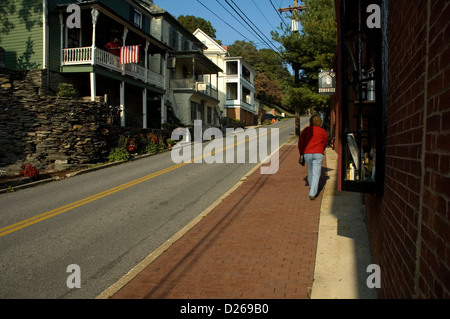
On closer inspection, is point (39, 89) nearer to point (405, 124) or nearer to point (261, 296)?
point (261, 296)

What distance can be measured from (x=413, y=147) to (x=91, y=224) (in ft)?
21.5

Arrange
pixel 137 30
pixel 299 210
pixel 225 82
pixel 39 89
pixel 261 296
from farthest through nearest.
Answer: pixel 225 82
pixel 137 30
pixel 39 89
pixel 299 210
pixel 261 296

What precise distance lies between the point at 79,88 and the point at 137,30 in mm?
5105

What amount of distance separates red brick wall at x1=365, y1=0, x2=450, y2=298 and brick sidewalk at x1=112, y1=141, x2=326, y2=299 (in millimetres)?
1584

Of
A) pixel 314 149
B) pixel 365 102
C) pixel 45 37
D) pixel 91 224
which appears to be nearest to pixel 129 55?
pixel 45 37

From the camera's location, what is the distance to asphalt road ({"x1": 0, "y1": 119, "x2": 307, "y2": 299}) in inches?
197

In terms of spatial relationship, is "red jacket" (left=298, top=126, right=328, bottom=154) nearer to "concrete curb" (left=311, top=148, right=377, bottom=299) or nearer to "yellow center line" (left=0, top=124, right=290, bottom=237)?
"concrete curb" (left=311, top=148, right=377, bottom=299)

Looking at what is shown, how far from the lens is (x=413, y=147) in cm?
226

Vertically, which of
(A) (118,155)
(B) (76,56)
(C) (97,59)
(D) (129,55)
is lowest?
(A) (118,155)

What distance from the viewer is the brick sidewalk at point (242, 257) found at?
429cm

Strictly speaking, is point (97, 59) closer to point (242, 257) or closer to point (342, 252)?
point (242, 257)

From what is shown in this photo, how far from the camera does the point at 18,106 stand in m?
15.6

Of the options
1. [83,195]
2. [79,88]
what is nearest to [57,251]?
[83,195]

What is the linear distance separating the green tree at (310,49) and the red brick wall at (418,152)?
18.2m
